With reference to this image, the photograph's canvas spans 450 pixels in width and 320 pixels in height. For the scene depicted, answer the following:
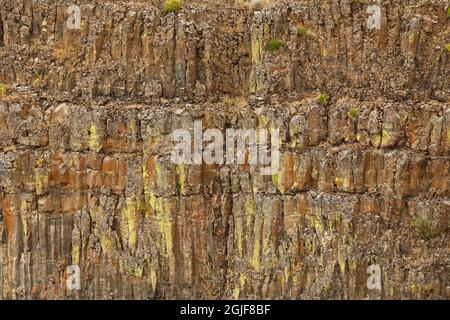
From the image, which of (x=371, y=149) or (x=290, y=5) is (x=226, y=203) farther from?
(x=290, y=5)

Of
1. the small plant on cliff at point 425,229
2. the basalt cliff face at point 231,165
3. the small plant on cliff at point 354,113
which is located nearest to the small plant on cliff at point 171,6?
the basalt cliff face at point 231,165

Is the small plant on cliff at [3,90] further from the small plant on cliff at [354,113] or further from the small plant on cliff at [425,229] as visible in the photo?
the small plant on cliff at [425,229]

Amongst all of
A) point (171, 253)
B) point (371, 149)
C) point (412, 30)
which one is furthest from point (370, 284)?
point (412, 30)

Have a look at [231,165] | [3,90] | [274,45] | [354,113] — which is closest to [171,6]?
[274,45]

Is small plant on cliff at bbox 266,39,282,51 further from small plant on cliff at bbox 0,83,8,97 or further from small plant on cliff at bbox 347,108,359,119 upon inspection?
small plant on cliff at bbox 0,83,8,97

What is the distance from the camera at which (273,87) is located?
3672 centimetres

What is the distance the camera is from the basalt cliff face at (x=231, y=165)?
3538 centimetres

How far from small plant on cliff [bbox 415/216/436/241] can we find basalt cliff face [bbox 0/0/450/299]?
0.09m

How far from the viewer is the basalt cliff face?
35.4 meters

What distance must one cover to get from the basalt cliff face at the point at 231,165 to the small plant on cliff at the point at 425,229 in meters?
0.09

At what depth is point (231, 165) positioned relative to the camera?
36562 millimetres

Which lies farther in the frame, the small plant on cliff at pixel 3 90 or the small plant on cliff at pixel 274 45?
the small plant on cliff at pixel 3 90

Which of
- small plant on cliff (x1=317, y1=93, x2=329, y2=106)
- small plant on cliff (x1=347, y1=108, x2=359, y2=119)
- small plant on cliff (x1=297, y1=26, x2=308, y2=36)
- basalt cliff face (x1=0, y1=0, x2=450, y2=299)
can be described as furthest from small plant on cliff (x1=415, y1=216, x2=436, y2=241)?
small plant on cliff (x1=297, y1=26, x2=308, y2=36)

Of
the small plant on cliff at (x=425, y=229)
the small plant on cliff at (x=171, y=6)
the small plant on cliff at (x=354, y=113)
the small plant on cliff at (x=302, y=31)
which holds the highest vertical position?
the small plant on cliff at (x=171, y=6)
